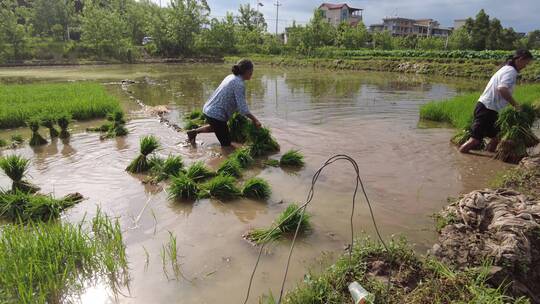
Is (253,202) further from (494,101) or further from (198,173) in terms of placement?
(494,101)

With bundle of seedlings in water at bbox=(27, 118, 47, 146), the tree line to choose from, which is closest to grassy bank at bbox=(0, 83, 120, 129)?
bundle of seedlings in water at bbox=(27, 118, 47, 146)

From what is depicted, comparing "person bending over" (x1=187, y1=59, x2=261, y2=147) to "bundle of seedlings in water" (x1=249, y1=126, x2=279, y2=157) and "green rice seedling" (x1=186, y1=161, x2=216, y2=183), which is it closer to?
"bundle of seedlings in water" (x1=249, y1=126, x2=279, y2=157)

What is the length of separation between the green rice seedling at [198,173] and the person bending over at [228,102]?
124cm

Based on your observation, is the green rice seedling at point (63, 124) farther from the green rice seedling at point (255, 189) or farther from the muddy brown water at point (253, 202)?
the green rice seedling at point (255, 189)

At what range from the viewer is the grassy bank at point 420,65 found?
80.3 feet

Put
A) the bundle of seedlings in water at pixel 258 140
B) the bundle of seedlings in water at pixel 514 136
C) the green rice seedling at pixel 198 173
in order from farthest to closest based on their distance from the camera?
the bundle of seedlings in water at pixel 258 140, the bundle of seedlings in water at pixel 514 136, the green rice seedling at pixel 198 173

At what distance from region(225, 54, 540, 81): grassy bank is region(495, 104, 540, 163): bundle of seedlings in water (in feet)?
64.7

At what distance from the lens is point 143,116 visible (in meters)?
9.64

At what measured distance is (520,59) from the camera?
5.28 m

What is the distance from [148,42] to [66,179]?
4644 cm

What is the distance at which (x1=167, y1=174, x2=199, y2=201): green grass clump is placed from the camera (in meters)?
4.25

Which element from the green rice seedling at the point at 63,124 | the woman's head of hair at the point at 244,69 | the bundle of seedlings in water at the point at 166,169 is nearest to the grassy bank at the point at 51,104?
the green rice seedling at the point at 63,124

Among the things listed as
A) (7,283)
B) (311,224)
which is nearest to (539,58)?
(311,224)

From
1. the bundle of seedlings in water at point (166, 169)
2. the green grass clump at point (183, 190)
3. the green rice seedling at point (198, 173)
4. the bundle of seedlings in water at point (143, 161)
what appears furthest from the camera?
the bundle of seedlings in water at point (143, 161)
